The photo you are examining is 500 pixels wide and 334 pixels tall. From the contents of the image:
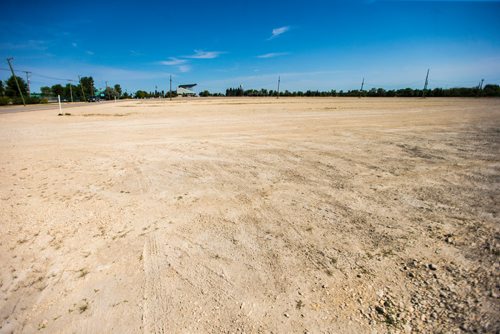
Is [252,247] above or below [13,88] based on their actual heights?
below

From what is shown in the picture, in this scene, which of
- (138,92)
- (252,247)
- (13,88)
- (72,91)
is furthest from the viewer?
(138,92)

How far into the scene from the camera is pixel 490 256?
8.47ft

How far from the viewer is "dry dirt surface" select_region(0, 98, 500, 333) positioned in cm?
201

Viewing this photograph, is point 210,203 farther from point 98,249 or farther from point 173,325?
point 173,325

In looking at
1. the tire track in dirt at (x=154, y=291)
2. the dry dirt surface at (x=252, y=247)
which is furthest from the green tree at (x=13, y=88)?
the tire track in dirt at (x=154, y=291)

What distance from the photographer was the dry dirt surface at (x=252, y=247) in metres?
2.01

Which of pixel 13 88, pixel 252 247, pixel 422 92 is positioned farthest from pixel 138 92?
pixel 252 247

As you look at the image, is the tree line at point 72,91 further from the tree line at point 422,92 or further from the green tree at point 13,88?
the tree line at point 422,92

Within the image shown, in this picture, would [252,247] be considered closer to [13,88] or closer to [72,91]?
[13,88]

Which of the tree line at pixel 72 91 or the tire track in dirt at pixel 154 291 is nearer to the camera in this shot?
the tire track in dirt at pixel 154 291

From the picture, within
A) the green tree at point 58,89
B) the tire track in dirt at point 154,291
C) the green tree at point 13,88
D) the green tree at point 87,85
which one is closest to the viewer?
the tire track in dirt at point 154,291

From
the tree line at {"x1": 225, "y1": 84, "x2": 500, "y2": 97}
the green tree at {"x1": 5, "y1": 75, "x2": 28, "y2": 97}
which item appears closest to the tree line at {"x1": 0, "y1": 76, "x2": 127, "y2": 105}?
the green tree at {"x1": 5, "y1": 75, "x2": 28, "y2": 97}

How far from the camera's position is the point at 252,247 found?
2.88m

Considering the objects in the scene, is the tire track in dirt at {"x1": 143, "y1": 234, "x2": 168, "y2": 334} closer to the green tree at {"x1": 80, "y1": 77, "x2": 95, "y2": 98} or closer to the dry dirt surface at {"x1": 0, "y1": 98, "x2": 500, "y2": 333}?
the dry dirt surface at {"x1": 0, "y1": 98, "x2": 500, "y2": 333}
